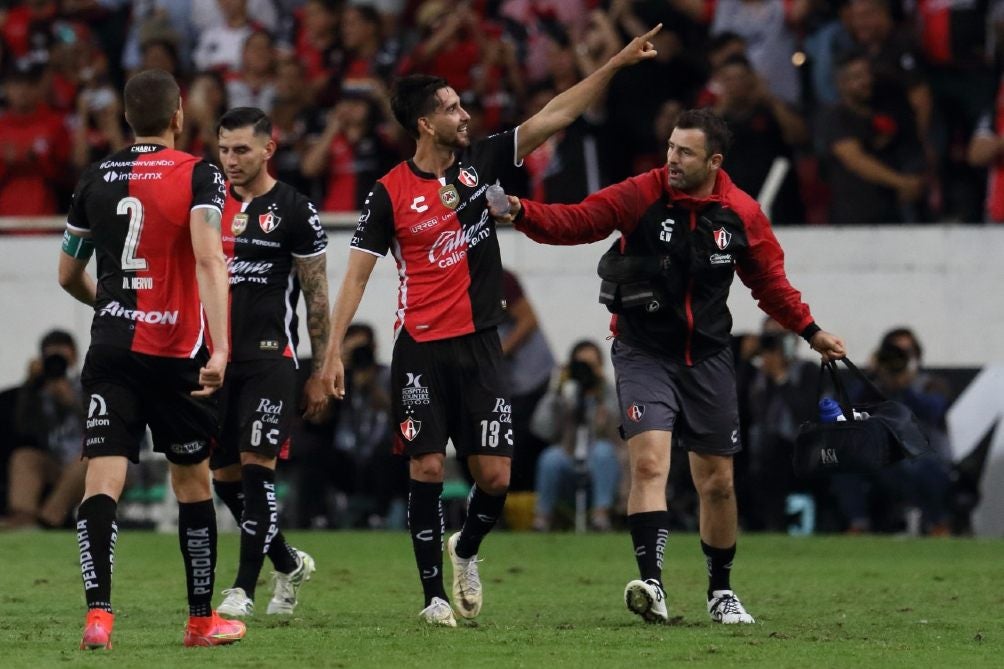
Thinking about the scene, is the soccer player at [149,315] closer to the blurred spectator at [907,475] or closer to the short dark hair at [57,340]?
the blurred spectator at [907,475]

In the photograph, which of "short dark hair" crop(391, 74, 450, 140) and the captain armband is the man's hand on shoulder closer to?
"short dark hair" crop(391, 74, 450, 140)

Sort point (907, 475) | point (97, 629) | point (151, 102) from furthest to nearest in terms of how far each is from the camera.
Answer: point (907, 475), point (151, 102), point (97, 629)

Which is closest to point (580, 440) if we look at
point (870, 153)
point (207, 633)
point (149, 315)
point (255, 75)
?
point (870, 153)

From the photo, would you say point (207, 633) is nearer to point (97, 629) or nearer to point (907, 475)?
point (97, 629)

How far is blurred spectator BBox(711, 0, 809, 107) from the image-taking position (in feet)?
56.7

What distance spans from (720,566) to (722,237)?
63.4 inches

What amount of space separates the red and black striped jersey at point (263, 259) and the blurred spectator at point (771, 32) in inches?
334

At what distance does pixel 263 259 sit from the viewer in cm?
968

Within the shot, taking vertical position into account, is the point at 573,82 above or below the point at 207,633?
above

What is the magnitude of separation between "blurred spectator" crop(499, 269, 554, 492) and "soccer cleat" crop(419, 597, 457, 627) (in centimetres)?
779

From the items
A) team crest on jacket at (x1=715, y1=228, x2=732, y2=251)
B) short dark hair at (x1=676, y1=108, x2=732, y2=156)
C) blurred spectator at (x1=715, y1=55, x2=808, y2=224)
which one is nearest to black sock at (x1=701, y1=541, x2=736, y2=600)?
team crest on jacket at (x1=715, y1=228, x2=732, y2=251)

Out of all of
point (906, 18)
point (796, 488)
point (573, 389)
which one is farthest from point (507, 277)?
point (906, 18)

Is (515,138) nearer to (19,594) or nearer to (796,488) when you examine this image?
(19,594)

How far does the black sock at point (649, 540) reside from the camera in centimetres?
870
